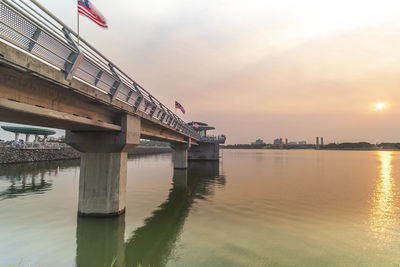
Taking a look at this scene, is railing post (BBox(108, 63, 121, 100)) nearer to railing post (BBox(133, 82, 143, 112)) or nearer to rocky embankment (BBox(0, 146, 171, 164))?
railing post (BBox(133, 82, 143, 112))

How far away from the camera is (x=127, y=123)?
1400 centimetres

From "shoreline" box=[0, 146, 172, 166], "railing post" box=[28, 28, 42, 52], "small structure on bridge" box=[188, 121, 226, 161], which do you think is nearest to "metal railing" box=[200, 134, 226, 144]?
"small structure on bridge" box=[188, 121, 226, 161]

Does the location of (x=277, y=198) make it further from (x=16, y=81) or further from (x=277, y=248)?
(x=16, y=81)

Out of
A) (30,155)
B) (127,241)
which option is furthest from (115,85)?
(30,155)

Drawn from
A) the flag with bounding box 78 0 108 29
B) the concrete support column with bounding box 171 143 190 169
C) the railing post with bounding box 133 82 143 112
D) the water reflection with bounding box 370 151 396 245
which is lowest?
the water reflection with bounding box 370 151 396 245

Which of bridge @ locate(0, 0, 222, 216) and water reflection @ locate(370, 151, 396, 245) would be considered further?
water reflection @ locate(370, 151, 396, 245)

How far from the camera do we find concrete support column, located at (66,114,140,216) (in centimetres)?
1345

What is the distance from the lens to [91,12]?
1111 centimetres

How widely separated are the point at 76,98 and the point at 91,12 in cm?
473

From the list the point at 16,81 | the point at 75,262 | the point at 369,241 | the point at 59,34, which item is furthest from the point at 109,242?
the point at 369,241

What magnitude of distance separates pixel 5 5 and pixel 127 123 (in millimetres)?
8646

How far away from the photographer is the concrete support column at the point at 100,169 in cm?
1345

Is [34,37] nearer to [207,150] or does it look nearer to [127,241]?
[127,241]

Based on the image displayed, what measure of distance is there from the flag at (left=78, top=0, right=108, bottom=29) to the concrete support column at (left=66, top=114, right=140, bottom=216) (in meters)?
5.91
